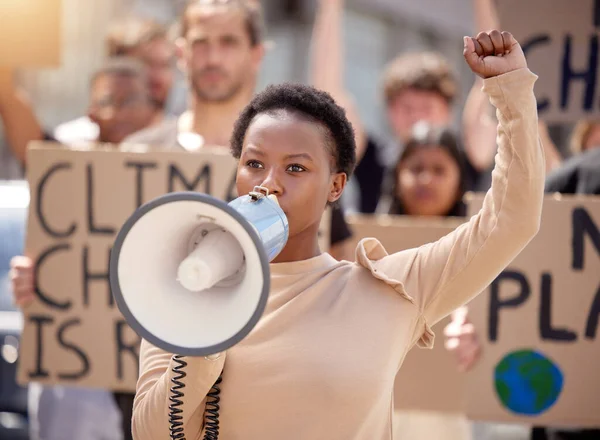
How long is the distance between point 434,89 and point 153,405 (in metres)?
3.22

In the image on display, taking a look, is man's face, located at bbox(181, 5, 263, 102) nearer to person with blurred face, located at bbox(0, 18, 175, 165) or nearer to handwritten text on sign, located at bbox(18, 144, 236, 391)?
handwritten text on sign, located at bbox(18, 144, 236, 391)

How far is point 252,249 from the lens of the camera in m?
1.57

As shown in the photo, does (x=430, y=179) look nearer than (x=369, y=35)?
Yes

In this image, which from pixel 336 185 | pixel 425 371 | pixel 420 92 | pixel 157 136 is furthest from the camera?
pixel 420 92

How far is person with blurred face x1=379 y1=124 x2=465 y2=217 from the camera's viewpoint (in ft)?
13.3

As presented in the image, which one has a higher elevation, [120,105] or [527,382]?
[120,105]

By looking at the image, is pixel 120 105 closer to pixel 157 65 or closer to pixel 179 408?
pixel 157 65

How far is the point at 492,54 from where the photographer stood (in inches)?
73.5

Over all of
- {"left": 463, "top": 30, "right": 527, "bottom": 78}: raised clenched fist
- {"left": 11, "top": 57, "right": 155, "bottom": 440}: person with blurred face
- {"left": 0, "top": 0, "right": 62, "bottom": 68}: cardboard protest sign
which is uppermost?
{"left": 0, "top": 0, "right": 62, "bottom": 68}: cardboard protest sign

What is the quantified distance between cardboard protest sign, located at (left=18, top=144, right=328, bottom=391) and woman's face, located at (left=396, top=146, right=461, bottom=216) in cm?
100

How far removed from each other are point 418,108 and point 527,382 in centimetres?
192

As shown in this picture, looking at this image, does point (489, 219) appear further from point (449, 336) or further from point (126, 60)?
point (126, 60)

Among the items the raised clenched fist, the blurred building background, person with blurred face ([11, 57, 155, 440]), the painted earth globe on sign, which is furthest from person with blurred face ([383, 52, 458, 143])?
the blurred building background

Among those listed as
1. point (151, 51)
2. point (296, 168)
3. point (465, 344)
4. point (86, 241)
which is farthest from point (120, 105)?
point (296, 168)
